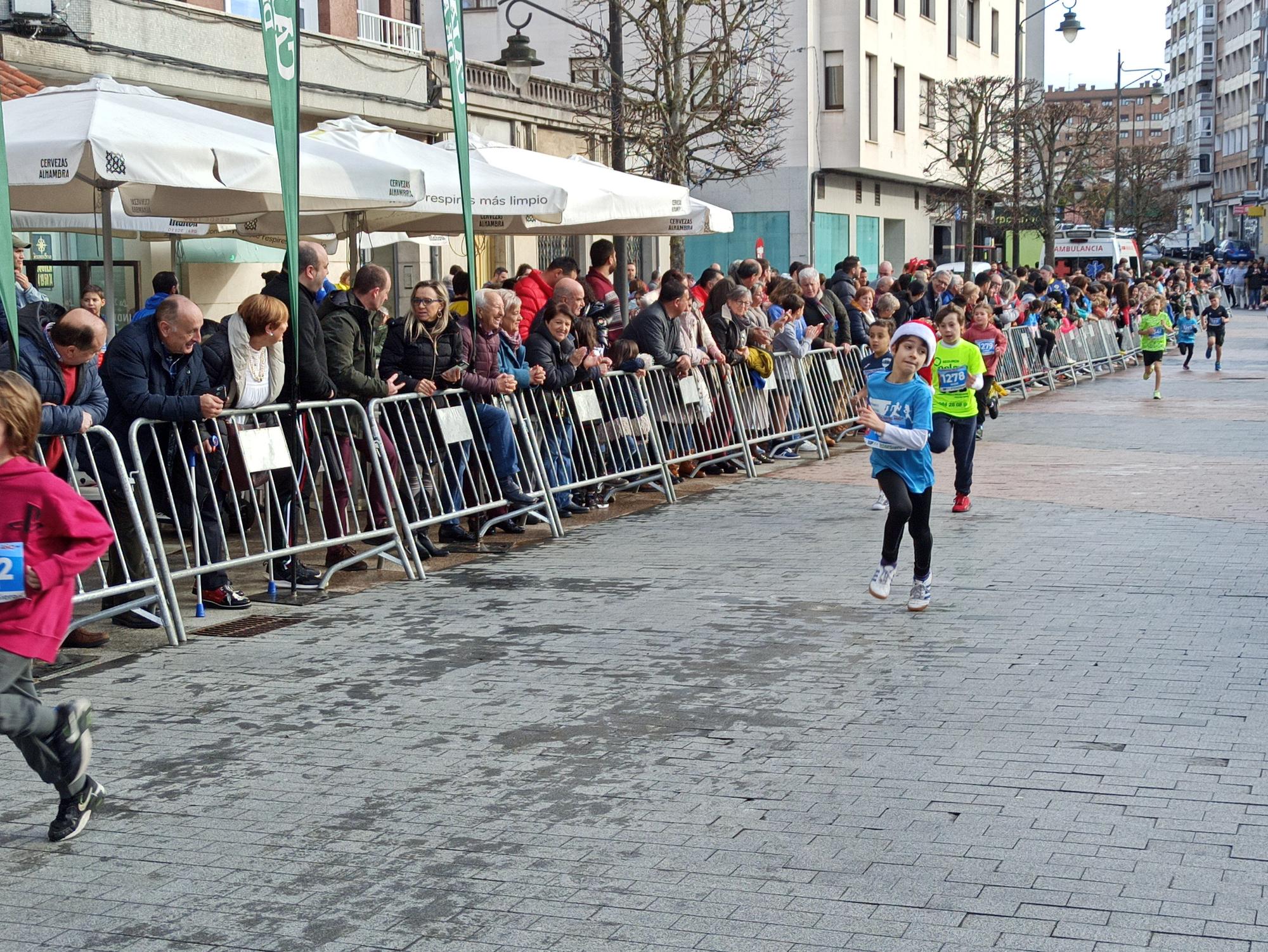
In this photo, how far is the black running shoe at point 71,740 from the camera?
520 cm

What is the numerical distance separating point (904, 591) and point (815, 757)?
11.2 feet

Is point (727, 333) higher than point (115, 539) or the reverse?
higher

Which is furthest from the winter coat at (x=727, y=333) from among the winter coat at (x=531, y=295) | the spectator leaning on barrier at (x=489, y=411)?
the spectator leaning on barrier at (x=489, y=411)

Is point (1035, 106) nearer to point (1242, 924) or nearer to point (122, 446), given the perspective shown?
point (122, 446)

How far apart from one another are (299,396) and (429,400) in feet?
4.38

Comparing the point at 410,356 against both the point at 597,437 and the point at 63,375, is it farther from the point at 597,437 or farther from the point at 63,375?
the point at 63,375

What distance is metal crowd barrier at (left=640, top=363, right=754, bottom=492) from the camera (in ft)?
44.9

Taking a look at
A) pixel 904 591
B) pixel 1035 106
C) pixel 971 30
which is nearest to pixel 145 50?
pixel 904 591

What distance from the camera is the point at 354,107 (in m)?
25.8

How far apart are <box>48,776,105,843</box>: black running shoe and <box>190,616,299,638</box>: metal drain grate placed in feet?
9.92

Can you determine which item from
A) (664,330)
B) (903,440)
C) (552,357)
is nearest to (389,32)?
(664,330)

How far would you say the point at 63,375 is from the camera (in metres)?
7.88

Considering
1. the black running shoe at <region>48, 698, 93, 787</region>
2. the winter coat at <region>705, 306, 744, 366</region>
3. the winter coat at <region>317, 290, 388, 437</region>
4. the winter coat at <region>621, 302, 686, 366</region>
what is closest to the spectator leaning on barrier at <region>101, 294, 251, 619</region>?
the winter coat at <region>317, 290, 388, 437</region>

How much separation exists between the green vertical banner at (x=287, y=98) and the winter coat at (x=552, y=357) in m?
2.93
